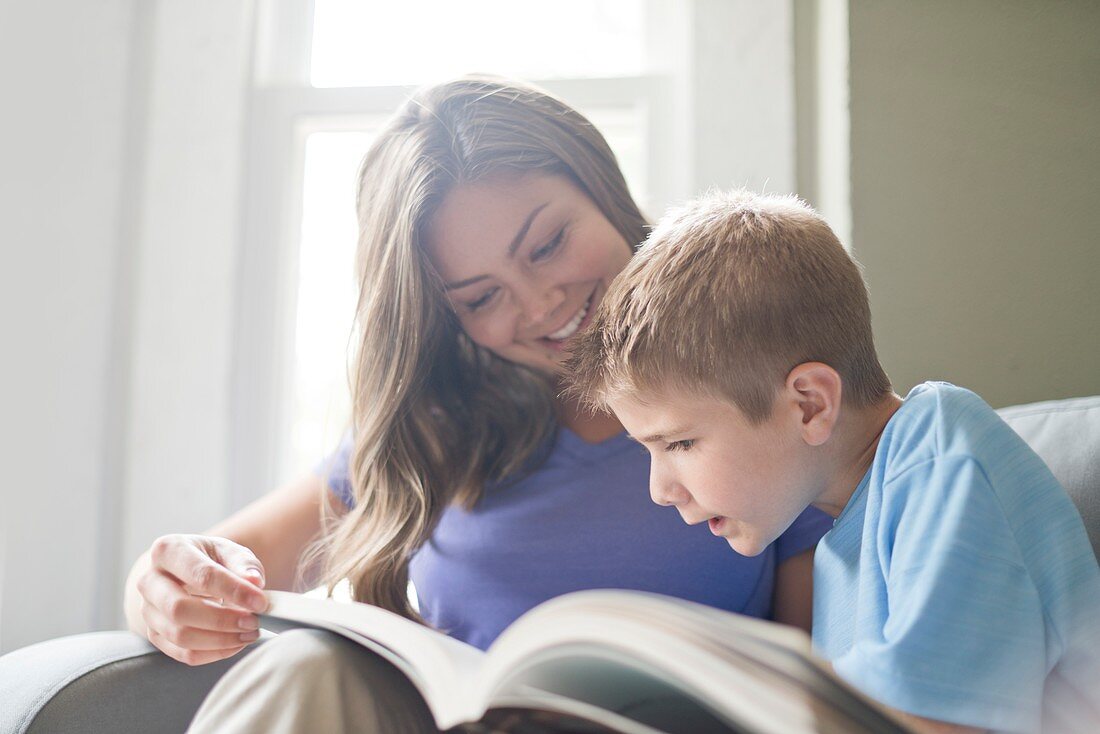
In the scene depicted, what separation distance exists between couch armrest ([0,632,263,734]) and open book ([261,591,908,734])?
0.36m

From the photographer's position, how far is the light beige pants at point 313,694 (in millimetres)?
696

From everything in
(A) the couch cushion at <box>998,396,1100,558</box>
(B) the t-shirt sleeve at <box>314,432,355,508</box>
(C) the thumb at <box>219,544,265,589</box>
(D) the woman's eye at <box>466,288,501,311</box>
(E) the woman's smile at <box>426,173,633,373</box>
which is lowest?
(C) the thumb at <box>219,544,265,589</box>

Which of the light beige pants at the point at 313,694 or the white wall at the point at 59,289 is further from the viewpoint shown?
the white wall at the point at 59,289

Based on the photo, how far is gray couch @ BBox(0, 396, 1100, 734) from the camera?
2.81ft

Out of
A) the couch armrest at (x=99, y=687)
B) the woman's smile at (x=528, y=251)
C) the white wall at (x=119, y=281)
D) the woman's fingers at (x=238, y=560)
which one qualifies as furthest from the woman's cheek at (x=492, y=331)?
the white wall at (x=119, y=281)

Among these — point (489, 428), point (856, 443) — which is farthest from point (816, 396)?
point (489, 428)

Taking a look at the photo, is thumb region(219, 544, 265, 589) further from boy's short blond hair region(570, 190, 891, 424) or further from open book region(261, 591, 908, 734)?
boy's short blond hair region(570, 190, 891, 424)

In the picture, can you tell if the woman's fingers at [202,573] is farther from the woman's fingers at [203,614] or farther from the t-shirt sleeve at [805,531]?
the t-shirt sleeve at [805,531]

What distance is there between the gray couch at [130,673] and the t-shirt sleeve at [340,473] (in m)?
0.29

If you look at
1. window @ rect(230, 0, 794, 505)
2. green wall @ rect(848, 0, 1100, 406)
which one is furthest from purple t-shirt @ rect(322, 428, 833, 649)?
window @ rect(230, 0, 794, 505)

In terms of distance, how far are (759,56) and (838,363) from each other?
95cm

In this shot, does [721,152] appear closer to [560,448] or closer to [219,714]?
[560,448]

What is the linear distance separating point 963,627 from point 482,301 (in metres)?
0.68

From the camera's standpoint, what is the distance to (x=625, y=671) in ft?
1.72
